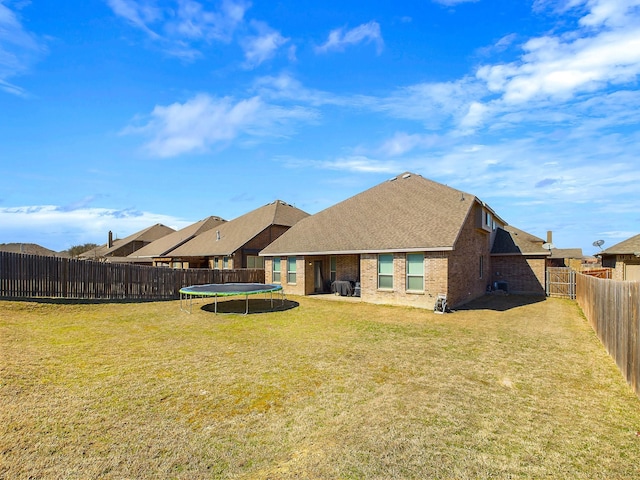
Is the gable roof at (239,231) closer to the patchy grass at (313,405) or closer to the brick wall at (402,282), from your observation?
the brick wall at (402,282)

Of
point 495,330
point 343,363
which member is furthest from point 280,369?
point 495,330

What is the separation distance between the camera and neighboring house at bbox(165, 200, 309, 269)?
2789 cm

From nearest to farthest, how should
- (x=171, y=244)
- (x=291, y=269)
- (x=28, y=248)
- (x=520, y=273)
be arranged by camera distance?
1. (x=291, y=269)
2. (x=520, y=273)
3. (x=171, y=244)
4. (x=28, y=248)

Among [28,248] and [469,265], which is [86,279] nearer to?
[469,265]

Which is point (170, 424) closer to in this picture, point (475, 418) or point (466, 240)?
point (475, 418)

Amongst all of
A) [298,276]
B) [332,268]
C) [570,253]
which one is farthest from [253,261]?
[570,253]

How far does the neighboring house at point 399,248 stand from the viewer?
1591 cm

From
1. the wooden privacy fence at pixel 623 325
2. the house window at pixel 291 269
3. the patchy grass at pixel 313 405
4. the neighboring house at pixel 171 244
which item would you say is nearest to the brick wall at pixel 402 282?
the patchy grass at pixel 313 405

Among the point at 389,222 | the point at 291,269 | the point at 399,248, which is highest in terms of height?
the point at 389,222

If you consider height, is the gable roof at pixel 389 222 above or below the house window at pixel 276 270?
above

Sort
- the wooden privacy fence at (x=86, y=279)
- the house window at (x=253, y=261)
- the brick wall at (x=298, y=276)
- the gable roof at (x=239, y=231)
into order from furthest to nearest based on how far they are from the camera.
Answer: the gable roof at (x=239, y=231) < the house window at (x=253, y=261) < the brick wall at (x=298, y=276) < the wooden privacy fence at (x=86, y=279)

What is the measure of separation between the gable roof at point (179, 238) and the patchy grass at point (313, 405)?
2557cm

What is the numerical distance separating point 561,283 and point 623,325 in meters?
16.0

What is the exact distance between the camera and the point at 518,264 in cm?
2242
